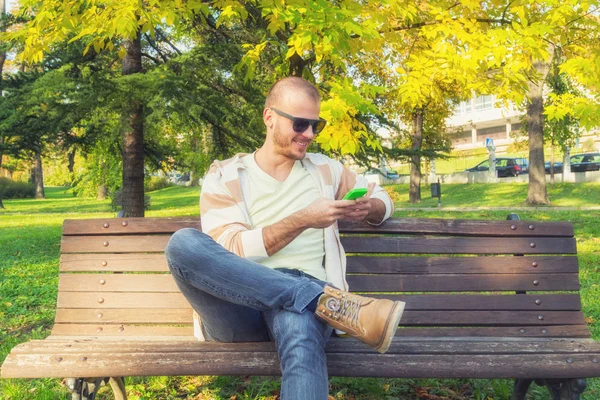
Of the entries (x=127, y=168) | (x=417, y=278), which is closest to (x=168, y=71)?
(x=127, y=168)

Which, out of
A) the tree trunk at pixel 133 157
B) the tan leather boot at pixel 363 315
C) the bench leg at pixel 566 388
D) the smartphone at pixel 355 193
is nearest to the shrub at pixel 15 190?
the tree trunk at pixel 133 157

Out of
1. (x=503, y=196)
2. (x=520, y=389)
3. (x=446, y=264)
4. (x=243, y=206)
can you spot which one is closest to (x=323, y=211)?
(x=243, y=206)

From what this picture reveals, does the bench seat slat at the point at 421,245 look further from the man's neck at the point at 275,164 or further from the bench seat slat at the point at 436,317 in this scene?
the man's neck at the point at 275,164

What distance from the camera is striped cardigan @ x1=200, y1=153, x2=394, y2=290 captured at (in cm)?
277

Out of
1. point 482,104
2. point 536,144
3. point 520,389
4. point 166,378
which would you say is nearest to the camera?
point 520,389

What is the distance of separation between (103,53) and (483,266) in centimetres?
819

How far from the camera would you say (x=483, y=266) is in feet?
10.8

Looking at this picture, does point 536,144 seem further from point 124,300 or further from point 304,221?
point 304,221

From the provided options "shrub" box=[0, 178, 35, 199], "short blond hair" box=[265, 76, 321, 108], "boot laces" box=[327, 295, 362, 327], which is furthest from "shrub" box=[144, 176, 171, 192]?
"boot laces" box=[327, 295, 362, 327]

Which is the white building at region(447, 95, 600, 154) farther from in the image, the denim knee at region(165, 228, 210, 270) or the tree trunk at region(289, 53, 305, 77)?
the denim knee at region(165, 228, 210, 270)

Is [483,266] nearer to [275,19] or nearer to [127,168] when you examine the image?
[275,19]

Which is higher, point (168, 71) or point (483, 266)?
point (168, 71)

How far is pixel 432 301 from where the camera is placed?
3289 millimetres

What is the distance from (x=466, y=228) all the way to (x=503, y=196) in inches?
839
